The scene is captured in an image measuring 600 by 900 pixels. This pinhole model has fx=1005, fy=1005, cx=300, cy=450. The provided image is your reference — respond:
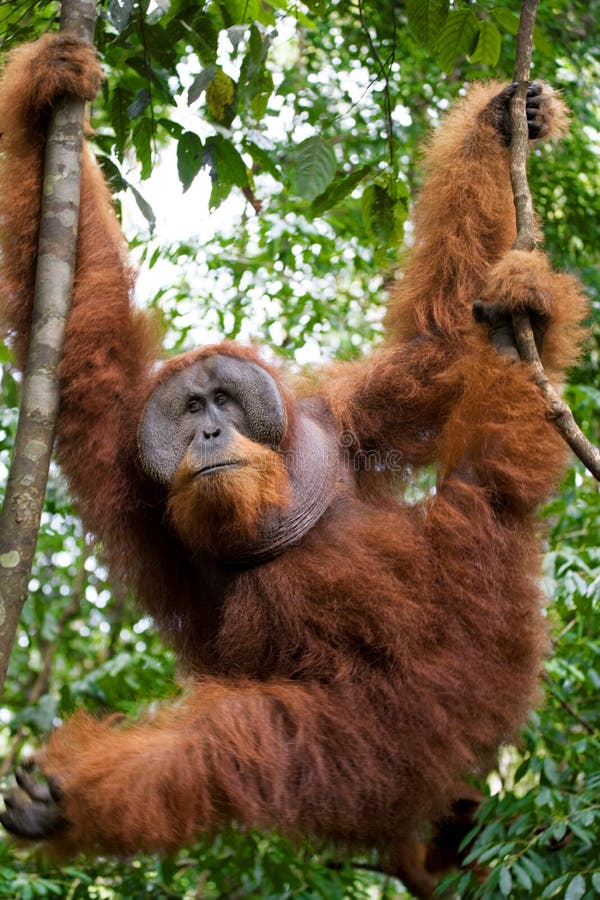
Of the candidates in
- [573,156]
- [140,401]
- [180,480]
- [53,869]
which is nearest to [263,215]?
[573,156]

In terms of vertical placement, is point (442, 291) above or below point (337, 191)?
below

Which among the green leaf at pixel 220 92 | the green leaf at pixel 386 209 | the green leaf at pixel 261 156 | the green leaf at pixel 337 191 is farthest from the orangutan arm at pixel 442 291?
the green leaf at pixel 220 92

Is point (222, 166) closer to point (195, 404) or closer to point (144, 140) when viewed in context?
point (144, 140)

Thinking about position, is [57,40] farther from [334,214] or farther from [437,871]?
[437,871]

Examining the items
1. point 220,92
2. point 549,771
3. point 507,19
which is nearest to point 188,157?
point 220,92

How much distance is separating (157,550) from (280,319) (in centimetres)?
317

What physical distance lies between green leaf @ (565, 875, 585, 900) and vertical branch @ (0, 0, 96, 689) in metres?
2.25

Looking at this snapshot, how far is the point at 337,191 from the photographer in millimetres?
4215

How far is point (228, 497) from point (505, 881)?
5.94 ft

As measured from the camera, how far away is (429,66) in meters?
7.51

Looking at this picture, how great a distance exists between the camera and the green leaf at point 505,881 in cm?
373

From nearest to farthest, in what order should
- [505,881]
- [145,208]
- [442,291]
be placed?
[505,881]
[442,291]
[145,208]

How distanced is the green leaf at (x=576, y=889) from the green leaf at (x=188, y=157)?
312 cm

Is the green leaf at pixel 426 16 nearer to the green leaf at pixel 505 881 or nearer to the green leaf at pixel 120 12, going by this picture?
the green leaf at pixel 120 12
